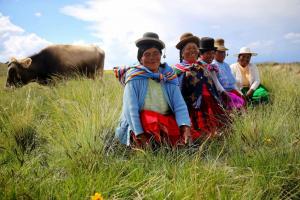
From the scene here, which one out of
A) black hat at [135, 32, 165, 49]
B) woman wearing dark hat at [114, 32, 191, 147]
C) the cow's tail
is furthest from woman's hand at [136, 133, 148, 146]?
the cow's tail

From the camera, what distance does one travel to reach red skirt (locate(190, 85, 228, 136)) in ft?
15.1

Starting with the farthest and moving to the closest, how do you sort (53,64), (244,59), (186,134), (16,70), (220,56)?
(53,64) < (16,70) < (244,59) < (220,56) < (186,134)

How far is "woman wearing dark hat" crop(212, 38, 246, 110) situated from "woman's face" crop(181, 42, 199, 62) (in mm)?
705

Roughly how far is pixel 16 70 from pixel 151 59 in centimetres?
800

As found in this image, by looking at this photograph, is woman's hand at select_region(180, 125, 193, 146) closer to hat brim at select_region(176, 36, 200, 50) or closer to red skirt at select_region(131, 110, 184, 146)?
red skirt at select_region(131, 110, 184, 146)

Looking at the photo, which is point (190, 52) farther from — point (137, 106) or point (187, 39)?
point (137, 106)

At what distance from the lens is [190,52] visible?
4750mm

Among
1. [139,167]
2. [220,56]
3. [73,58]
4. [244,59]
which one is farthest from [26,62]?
[139,167]

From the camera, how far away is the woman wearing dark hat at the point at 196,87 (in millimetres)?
4695

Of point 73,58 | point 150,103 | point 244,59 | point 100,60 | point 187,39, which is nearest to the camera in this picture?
point 150,103

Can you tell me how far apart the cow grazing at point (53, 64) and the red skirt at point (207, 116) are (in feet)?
20.6

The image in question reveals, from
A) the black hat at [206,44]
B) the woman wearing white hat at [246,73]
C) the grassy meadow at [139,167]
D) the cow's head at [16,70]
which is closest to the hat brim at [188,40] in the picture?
the black hat at [206,44]

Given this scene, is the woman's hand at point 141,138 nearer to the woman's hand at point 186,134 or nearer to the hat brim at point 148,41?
the woman's hand at point 186,134

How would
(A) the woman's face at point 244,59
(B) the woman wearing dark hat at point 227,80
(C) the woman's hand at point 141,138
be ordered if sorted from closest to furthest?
(C) the woman's hand at point 141,138, (B) the woman wearing dark hat at point 227,80, (A) the woman's face at point 244,59
